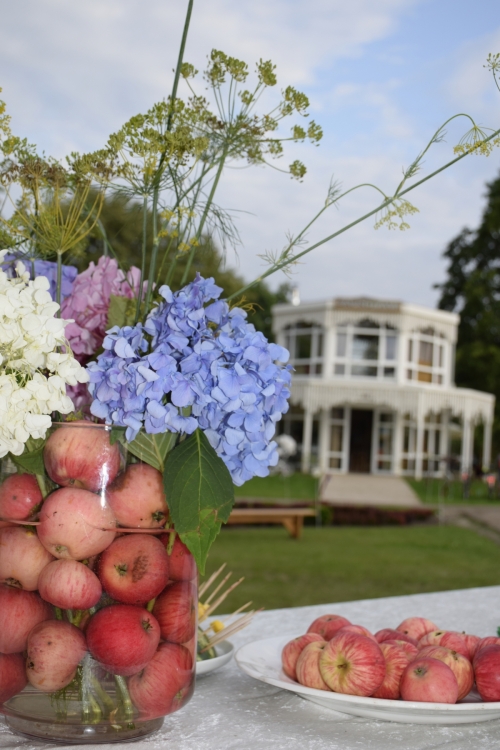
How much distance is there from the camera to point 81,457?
872 mm

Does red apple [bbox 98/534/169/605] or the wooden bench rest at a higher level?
red apple [bbox 98/534/169/605]

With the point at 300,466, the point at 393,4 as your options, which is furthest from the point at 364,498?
the point at 393,4

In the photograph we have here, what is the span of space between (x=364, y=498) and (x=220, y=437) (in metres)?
18.0

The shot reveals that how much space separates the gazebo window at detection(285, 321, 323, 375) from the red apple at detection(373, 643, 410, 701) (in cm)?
2542

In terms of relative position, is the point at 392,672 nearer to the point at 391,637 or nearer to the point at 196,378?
the point at 391,637

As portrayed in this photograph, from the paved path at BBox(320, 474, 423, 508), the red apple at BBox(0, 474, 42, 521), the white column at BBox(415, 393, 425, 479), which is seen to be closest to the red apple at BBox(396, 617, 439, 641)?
the red apple at BBox(0, 474, 42, 521)

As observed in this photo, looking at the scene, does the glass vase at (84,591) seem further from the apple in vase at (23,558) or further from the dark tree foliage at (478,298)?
the dark tree foliage at (478,298)

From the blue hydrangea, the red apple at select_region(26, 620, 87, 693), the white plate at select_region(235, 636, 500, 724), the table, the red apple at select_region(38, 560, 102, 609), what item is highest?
the blue hydrangea

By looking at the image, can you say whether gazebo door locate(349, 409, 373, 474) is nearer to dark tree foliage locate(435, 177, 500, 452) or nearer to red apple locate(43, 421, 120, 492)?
dark tree foliage locate(435, 177, 500, 452)

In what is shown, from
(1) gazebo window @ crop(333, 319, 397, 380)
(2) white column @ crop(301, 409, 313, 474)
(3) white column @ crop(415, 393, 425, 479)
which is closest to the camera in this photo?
(3) white column @ crop(415, 393, 425, 479)

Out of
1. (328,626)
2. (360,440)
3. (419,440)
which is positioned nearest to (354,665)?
(328,626)

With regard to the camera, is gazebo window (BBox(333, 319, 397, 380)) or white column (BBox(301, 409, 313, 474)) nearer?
white column (BBox(301, 409, 313, 474))

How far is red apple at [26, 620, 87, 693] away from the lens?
0.86 m

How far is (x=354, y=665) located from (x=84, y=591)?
381 millimetres
